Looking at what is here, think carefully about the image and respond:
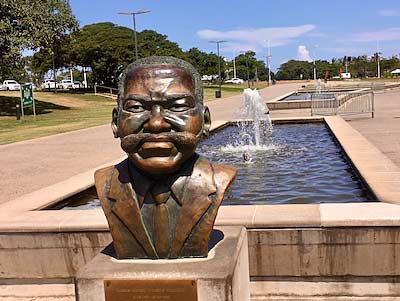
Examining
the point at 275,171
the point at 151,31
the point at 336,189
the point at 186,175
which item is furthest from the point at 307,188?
the point at 151,31

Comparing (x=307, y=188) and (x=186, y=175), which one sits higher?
(x=186, y=175)

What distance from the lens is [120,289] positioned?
3064mm

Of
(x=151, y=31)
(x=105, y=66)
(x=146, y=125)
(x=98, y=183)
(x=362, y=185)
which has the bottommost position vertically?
(x=362, y=185)

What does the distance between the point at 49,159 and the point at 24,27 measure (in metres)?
18.1

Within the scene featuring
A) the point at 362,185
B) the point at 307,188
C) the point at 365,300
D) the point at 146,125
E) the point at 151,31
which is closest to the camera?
the point at 146,125

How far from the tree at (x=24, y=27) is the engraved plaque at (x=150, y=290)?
2565 cm

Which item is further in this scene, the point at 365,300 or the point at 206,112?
the point at 365,300

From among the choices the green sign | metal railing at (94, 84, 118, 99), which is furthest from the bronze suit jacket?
metal railing at (94, 84, 118, 99)

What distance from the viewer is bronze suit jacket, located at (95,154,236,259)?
3180mm

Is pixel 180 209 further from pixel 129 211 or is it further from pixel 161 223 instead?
pixel 129 211

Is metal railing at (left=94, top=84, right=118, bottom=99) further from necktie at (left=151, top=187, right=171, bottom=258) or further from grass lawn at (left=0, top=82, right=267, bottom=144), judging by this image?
necktie at (left=151, top=187, right=171, bottom=258)

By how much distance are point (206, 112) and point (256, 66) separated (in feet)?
373

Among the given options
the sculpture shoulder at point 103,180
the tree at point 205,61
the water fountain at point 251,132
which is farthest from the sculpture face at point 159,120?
the tree at point 205,61

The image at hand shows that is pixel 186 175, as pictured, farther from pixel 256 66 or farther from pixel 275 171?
pixel 256 66
